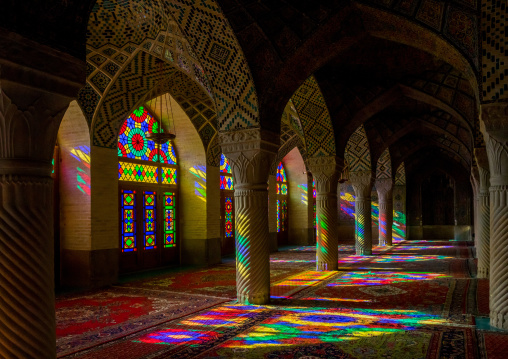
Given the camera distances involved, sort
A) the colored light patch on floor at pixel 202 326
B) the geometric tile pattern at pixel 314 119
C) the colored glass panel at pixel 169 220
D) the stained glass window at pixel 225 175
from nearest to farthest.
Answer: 1. the colored light patch on floor at pixel 202 326
2. the geometric tile pattern at pixel 314 119
3. the colored glass panel at pixel 169 220
4. the stained glass window at pixel 225 175

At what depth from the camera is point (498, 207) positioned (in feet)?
16.9

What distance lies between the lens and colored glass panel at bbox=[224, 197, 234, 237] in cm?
1395

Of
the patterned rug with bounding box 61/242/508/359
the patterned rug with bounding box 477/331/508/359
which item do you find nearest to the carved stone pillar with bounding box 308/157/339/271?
the patterned rug with bounding box 61/242/508/359

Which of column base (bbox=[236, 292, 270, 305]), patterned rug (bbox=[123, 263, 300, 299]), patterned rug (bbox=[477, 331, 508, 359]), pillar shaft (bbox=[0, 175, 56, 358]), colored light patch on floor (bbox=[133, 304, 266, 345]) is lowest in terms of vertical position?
patterned rug (bbox=[123, 263, 300, 299])

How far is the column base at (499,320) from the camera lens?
4953 millimetres

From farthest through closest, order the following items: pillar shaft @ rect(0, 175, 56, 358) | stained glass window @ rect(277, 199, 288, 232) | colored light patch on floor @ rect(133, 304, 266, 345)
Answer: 1. stained glass window @ rect(277, 199, 288, 232)
2. colored light patch on floor @ rect(133, 304, 266, 345)
3. pillar shaft @ rect(0, 175, 56, 358)

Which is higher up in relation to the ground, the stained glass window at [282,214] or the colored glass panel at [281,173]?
the colored glass panel at [281,173]

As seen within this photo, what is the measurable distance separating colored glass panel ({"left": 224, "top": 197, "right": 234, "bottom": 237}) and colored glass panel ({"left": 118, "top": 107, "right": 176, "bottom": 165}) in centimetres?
300

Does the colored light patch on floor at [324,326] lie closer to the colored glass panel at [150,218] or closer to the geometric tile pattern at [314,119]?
the geometric tile pattern at [314,119]

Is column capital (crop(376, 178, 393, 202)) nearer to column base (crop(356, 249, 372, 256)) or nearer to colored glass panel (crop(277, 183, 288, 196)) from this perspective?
colored glass panel (crop(277, 183, 288, 196))

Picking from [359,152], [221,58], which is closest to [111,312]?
[221,58]

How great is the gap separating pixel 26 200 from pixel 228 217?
1129 cm

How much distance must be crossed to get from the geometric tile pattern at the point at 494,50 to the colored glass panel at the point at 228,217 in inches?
384

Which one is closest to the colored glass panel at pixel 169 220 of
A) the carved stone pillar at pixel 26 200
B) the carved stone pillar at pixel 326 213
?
the carved stone pillar at pixel 326 213
